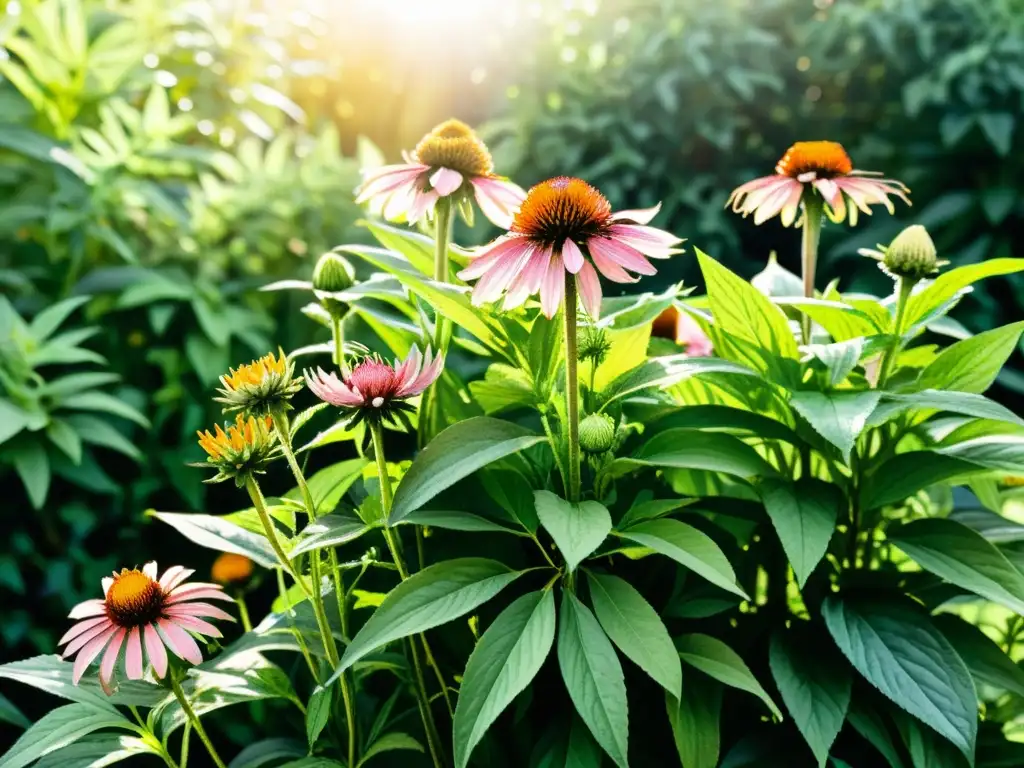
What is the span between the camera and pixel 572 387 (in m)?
0.91

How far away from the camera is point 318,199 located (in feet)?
6.45

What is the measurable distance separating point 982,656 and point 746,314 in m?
0.46

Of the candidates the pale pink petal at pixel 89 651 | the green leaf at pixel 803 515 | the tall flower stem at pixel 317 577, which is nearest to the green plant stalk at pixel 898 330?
the green leaf at pixel 803 515

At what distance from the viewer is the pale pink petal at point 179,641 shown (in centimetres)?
88

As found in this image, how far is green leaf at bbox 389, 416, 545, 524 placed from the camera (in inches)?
34.8

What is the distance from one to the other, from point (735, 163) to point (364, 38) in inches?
61.5

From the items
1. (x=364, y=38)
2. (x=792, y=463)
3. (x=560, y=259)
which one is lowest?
(x=792, y=463)

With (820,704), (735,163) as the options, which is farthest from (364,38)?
(820,704)

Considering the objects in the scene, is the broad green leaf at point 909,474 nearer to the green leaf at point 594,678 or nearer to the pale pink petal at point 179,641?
the green leaf at point 594,678

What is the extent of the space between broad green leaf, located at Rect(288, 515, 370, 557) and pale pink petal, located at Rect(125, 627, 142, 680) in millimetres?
155

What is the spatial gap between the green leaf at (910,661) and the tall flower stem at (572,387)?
312mm

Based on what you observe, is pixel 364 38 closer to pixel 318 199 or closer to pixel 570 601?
pixel 318 199

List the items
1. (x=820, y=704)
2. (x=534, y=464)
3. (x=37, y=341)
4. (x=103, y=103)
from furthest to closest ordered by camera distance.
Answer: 1. (x=103, y=103)
2. (x=37, y=341)
3. (x=534, y=464)
4. (x=820, y=704)

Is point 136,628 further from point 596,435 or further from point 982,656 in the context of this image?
point 982,656
